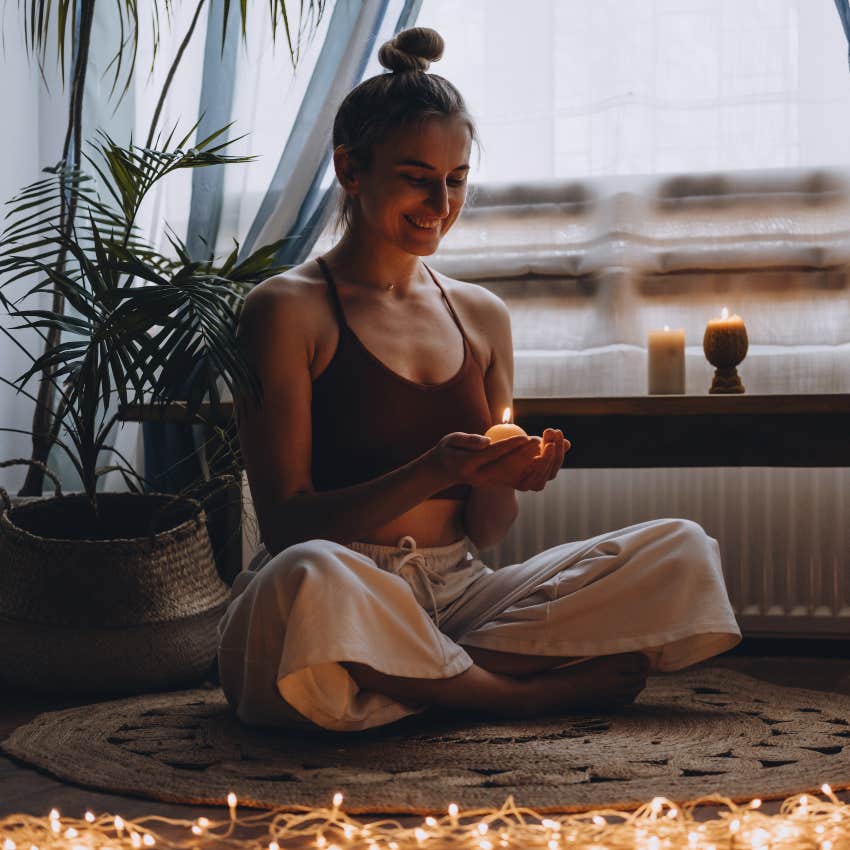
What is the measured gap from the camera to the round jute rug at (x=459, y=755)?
124 cm

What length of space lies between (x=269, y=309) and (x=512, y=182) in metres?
0.96

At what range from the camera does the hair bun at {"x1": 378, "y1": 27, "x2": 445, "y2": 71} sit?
1.77 meters

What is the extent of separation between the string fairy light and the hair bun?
1.12 m

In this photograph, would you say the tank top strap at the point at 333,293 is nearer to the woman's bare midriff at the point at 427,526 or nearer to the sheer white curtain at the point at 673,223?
the woman's bare midriff at the point at 427,526

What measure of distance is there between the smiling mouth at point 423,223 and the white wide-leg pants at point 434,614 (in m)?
0.47

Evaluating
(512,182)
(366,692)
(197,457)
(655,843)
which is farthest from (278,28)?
(655,843)

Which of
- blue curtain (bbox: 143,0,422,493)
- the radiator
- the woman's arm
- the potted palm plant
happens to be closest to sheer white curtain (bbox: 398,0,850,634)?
the radiator

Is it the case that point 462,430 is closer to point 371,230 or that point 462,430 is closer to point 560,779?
point 371,230

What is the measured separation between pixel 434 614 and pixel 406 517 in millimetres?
149

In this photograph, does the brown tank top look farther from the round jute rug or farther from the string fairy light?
the string fairy light

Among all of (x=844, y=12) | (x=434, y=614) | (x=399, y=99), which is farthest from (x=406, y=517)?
(x=844, y=12)

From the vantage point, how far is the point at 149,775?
133cm

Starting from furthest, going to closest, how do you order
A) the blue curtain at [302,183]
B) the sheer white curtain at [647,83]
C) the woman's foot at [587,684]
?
the blue curtain at [302,183] → the sheer white curtain at [647,83] → the woman's foot at [587,684]

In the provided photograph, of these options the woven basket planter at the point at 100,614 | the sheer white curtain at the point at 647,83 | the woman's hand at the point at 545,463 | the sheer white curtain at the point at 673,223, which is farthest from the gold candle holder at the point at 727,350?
the woven basket planter at the point at 100,614
